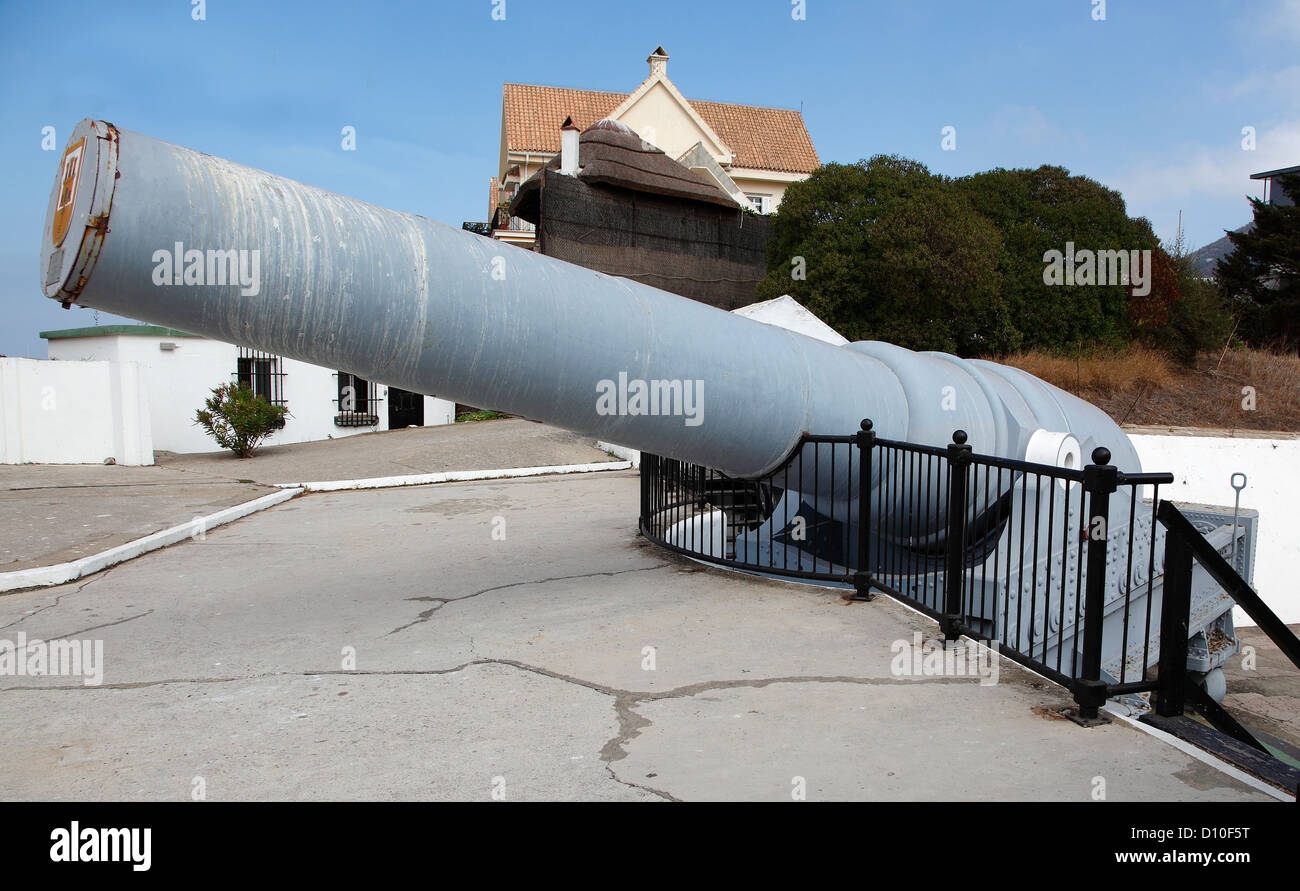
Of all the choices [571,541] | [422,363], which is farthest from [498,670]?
[571,541]

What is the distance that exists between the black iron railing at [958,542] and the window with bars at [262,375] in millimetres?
15811

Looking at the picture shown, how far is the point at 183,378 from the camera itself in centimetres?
1830

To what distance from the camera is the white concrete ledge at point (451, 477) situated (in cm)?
1195

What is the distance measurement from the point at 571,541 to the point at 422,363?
13.2 ft

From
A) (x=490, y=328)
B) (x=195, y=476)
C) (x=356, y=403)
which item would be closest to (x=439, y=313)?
(x=490, y=328)

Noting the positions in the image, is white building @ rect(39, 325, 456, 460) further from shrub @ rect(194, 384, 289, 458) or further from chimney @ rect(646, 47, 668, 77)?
chimney @ rect(646, 47, 668, 77)

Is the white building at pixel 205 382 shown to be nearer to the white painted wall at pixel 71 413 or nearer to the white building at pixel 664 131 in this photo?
the white painted wall at pixel 71 413

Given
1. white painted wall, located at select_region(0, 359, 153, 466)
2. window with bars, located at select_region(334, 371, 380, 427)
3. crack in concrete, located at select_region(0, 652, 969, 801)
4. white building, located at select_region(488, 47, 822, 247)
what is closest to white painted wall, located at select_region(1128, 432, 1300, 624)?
crack in concrete, located at select_region(0, 652, 969, 801)

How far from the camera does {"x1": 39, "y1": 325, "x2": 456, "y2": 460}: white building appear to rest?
59.1 ft

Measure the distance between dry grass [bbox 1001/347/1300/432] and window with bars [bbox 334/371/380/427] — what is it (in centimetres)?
1389

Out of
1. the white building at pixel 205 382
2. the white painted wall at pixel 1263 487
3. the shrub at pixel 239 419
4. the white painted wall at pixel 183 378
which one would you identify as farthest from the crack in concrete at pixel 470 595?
the white building at pixel 205 382

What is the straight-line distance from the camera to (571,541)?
23.7 ft
